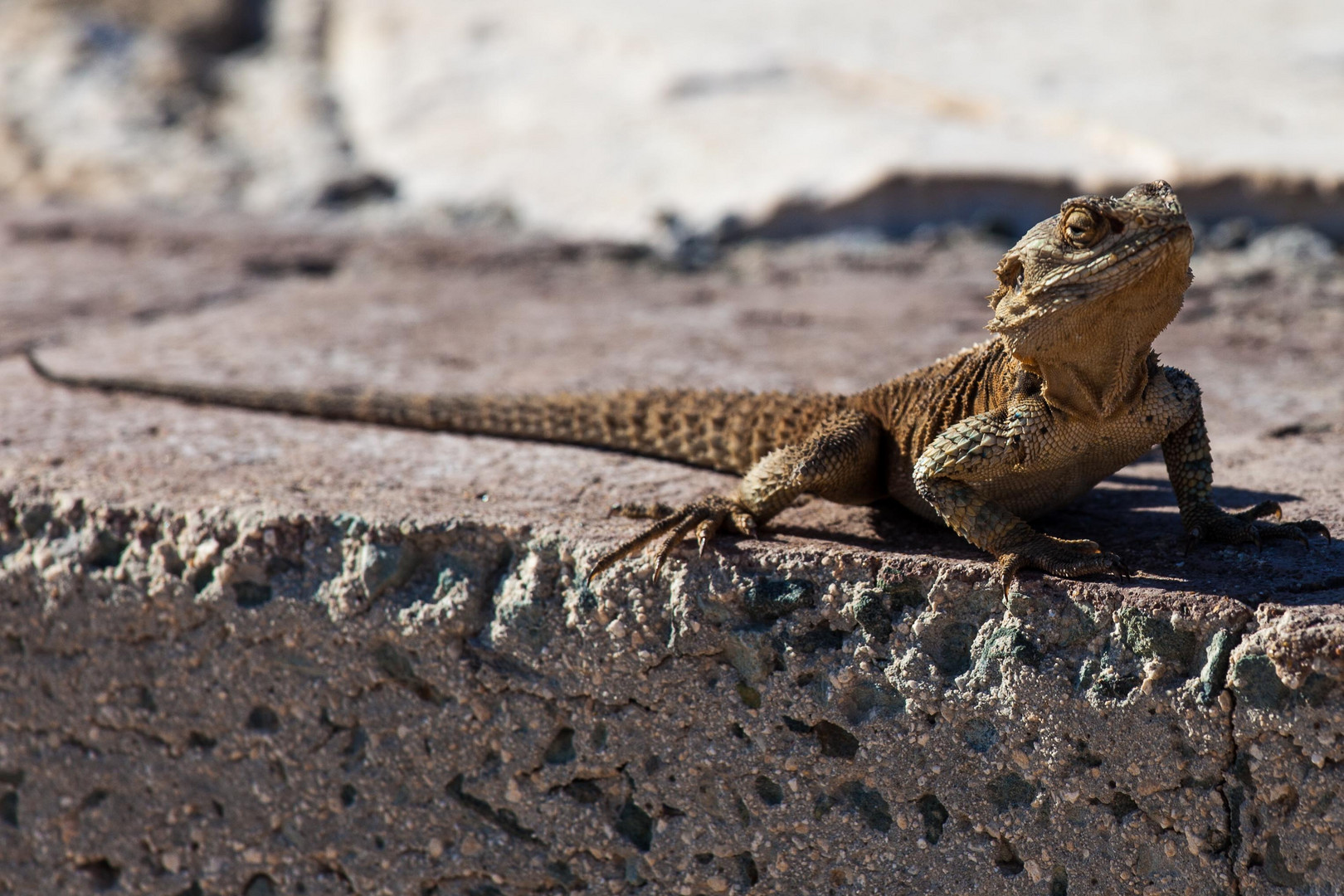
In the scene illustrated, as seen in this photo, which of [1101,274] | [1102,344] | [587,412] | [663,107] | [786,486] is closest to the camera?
[1101,274]

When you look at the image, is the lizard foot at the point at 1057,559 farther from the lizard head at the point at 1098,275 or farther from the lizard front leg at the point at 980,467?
the lizard head at the point at 1098,275

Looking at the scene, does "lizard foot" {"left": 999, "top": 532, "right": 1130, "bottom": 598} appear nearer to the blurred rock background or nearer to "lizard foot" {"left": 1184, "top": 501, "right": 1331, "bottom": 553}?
"lizard foot" {"left": 1184, "top": 501, "right": 1331, "bottom": 553}

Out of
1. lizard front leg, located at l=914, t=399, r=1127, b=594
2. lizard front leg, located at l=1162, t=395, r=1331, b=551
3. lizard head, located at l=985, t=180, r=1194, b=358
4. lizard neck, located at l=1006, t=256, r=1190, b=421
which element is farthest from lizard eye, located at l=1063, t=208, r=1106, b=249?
lizard front leg, located at l=1162, t=395, r=1331, b=551

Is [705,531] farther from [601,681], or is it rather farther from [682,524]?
[601,681]

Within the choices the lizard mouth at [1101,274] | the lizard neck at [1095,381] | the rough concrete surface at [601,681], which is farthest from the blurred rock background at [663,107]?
the lizard mouth at [1101,274]

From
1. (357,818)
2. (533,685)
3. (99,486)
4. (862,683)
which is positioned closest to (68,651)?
(99,486)

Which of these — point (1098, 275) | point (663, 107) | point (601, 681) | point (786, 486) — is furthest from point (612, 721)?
point (663, 107)
